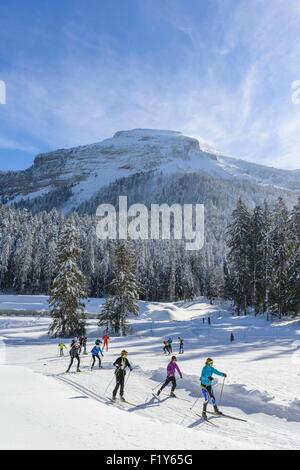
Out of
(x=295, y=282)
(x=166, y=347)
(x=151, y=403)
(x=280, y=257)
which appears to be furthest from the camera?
(x=280, y=257)

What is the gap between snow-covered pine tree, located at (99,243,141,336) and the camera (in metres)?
43.5

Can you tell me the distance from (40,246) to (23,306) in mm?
27876

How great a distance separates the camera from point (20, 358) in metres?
29.1

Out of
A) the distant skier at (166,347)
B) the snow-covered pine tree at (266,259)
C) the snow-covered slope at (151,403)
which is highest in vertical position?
the snow-covered pine tree at (266,259)

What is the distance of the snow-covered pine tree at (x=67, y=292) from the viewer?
4047 cm

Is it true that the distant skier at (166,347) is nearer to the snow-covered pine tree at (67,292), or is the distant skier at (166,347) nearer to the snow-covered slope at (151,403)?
the snow-covered slope at (151,403)

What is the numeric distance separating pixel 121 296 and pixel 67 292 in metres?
6.36

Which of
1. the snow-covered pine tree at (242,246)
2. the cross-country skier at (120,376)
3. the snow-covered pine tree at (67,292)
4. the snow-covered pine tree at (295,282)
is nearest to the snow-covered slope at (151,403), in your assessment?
the cross-country skier at (120,376)

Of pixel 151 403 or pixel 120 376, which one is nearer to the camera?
pixel 151 403

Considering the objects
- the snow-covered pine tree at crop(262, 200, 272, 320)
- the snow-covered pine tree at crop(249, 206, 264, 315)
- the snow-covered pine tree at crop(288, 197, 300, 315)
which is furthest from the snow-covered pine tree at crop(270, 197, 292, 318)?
the snow-covered pine tree at crop(249, 206, 264, 315)

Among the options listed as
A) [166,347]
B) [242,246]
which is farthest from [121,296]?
[242,246]

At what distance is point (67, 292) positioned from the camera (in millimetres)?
40719

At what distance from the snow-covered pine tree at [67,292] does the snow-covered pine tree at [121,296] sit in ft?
11.1

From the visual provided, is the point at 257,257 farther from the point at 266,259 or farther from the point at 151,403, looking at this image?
the point at 151,403
